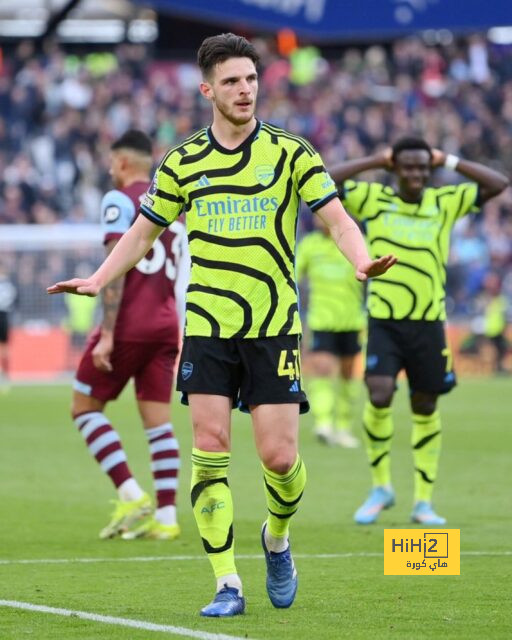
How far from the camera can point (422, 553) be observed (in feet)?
25.9

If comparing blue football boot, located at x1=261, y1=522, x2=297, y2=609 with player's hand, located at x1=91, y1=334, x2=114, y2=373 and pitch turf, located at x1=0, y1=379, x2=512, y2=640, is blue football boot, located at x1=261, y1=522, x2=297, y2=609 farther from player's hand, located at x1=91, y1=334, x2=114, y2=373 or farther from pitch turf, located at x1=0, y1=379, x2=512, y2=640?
player's hand, located at x1=91, y1=334, x2=114, y2=373

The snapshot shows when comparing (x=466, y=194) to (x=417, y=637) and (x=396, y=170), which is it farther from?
(x=417, y=637)

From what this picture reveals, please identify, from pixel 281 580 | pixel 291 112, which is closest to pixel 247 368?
pixel 281 580

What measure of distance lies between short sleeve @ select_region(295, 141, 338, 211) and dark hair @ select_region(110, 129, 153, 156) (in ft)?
10.2

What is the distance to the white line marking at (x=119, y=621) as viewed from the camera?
239 inches

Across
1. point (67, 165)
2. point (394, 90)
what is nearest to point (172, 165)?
point (67, 165)

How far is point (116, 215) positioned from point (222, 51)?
2.82 m

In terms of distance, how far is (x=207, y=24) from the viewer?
3959cm

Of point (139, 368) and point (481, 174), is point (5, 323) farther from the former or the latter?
point (481, 174)

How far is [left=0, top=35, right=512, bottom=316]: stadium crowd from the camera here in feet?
102

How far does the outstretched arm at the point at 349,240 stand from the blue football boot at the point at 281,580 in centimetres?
134

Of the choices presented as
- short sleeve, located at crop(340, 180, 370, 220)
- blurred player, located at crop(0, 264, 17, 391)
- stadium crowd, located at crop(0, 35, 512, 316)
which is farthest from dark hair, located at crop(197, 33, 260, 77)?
stadium crowd, located at crop(0, 35, 512, 316)

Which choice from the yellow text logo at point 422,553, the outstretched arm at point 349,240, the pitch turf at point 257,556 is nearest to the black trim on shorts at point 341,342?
the pitch turf at point 257,556

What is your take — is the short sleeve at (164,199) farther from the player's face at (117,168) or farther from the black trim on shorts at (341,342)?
the black trim on shorts at (341,342)
